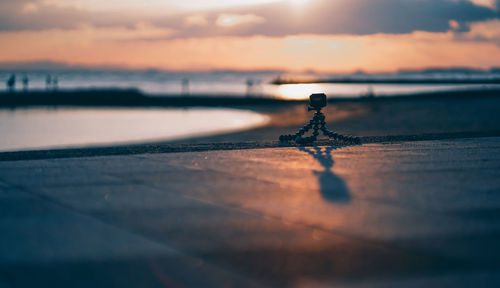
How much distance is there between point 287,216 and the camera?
6754mm

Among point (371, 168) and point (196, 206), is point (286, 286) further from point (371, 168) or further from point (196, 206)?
point (371, 168)

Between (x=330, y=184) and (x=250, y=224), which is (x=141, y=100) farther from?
(x=250, y=224)

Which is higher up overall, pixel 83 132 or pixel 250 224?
pixel 83 132

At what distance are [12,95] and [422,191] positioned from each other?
230 feet

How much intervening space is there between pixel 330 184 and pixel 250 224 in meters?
2.80

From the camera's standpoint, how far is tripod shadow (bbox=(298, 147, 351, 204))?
7801 mm

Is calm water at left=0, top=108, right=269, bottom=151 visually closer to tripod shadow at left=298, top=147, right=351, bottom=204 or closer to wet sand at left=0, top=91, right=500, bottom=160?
wet sand at left=0, top=91, right=500, bottom=160

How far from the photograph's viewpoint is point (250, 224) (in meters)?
6.41

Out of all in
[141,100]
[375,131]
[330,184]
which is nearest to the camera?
[330,184]

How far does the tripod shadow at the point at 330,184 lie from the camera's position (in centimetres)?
780

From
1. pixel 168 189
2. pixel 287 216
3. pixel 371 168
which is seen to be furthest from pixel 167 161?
pixel 287 216

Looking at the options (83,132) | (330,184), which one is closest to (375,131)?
(330,184)

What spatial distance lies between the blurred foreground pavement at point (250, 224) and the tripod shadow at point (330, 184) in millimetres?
31

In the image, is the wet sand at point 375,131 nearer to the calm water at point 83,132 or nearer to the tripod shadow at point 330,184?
the tripod shadow at point 330,184
